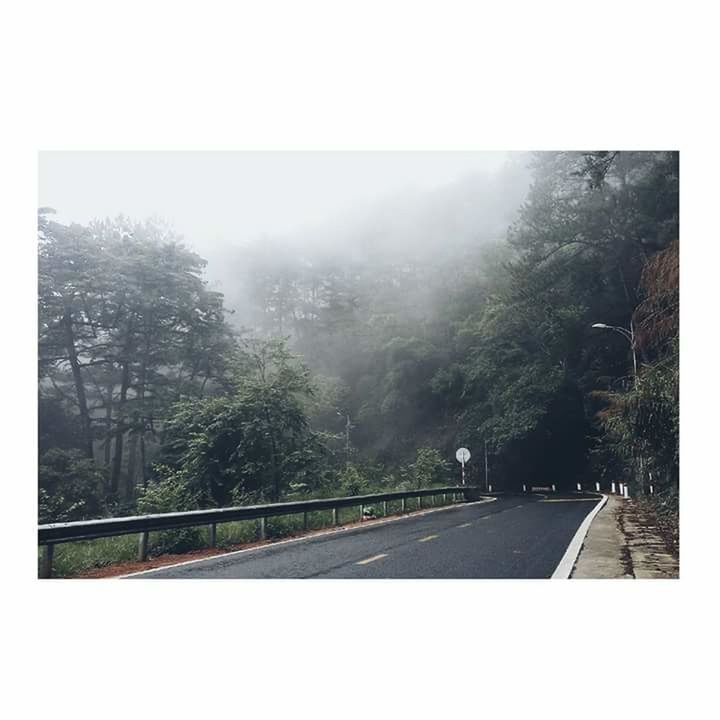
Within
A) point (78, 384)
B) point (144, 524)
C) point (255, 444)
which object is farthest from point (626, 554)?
point (78, 384)

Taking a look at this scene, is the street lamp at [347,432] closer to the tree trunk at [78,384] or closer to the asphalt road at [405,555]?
the tree trunk at [78,384]

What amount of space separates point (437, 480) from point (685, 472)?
74.5 feet

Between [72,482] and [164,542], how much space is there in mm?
15277

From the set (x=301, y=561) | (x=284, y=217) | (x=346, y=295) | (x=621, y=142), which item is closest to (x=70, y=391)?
(x=284, y=217)

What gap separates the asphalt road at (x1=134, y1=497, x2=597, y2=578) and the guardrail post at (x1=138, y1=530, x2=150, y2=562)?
1.01 metres

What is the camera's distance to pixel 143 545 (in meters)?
9.50

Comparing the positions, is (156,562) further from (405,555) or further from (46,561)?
(405,555)

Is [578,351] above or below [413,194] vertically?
below

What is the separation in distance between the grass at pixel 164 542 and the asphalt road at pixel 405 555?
3.34 ft

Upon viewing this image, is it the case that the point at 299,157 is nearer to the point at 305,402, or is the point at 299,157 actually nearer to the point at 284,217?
the point at 284,217

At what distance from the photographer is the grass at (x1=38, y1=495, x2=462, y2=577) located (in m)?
8.85

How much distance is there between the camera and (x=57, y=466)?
76.6 feet

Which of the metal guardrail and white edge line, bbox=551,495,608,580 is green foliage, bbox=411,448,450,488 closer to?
the metal guardrail

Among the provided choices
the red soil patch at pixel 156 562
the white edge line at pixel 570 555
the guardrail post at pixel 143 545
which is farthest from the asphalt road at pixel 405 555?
the guardrail post at pixel 143 545
